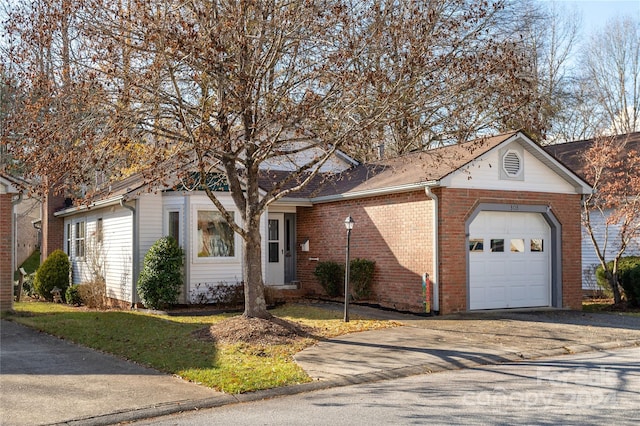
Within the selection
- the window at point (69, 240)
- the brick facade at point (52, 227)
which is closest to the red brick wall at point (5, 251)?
the window at point (69, 240)

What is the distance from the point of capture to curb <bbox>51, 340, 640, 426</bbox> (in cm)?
724

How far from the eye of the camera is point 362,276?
17828 millimetres

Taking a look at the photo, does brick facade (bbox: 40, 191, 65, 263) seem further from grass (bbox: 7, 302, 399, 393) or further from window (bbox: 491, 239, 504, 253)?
window (bbox: 491, 239, 504, 253)

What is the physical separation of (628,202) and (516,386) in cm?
1137

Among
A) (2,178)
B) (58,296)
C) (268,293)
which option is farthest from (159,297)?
(58,296)

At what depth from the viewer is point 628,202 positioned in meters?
17.9

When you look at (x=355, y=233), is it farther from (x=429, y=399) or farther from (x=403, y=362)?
(x=429, y=399)

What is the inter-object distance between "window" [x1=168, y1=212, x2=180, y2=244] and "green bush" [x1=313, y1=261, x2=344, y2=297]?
4.27 m

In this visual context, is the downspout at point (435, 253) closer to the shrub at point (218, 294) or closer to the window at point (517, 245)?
the window at point (517, 245)

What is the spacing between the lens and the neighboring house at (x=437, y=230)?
15680 mm

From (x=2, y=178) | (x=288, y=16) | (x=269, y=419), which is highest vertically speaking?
(x=288, y=16)

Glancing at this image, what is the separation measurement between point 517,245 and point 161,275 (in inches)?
360

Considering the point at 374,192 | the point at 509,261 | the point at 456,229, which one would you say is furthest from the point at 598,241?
the point at 374,192

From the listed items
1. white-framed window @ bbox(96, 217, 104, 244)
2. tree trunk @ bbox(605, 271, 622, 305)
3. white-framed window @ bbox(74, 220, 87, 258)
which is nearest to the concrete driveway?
tree trunk @ bbox(605, 271, 622, 305)
